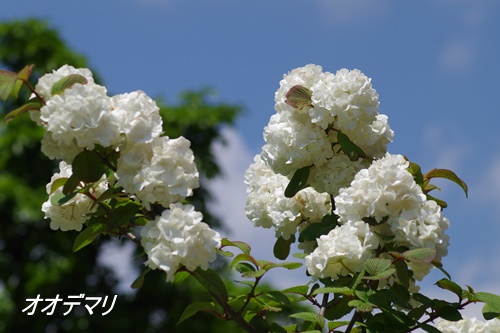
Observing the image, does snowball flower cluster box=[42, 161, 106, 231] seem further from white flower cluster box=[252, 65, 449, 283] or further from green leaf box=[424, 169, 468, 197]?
green leaf box=[424, 169, 468, 197]

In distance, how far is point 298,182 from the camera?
2.87 metres

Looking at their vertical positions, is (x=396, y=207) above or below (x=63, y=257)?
below

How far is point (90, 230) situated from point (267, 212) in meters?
0.81

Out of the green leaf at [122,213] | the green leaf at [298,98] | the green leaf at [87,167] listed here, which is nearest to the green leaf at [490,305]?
the green leaf at [298,98]

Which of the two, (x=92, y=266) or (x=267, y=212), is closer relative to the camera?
(x=267, y=212)

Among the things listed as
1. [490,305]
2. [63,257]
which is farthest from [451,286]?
[63,257]

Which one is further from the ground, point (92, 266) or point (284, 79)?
point (92, 266)

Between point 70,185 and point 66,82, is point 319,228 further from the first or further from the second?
point 66,82

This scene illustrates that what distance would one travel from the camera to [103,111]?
90.0 inches

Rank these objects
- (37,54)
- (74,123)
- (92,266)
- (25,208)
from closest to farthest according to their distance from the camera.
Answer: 1. (74,123)
2. (25,208)
3. (92,266)
4. (37,54)

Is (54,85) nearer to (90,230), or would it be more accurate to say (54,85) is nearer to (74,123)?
(74,123)

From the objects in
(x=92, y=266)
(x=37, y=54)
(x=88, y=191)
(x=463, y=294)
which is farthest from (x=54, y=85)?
(x=37, y=54)

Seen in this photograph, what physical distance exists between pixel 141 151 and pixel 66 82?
332mm

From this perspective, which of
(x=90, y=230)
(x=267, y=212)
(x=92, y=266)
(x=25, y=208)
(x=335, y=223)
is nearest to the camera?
(x=90, y=230)
